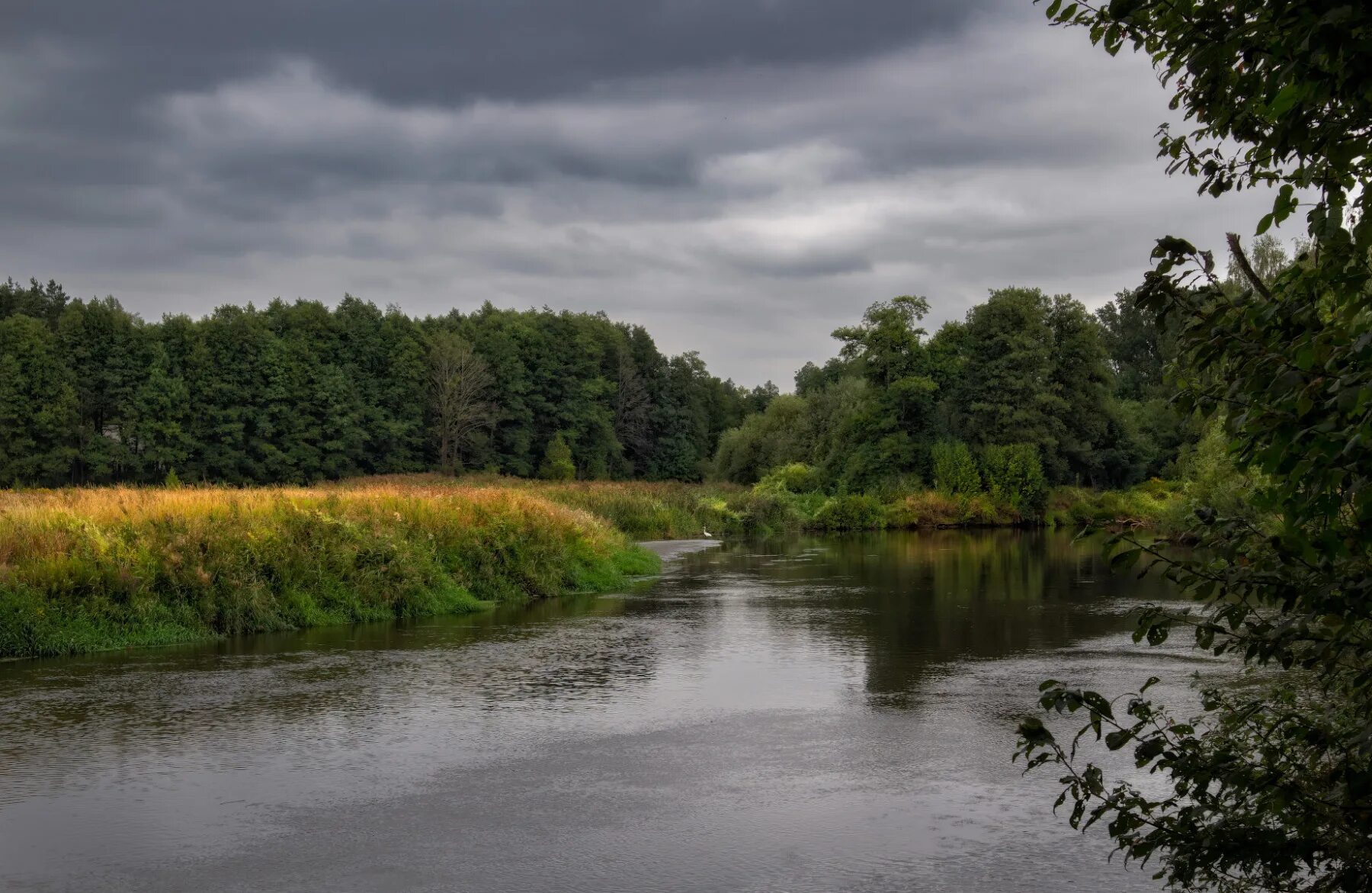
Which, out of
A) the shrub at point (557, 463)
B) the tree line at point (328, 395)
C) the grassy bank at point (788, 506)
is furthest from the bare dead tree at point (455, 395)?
the grassy bank at point (788, 506)

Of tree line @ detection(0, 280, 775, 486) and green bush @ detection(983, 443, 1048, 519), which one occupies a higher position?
tree line @ detection(0, 280, 775, 486)

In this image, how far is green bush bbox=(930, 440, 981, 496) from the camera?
5319 centimetres

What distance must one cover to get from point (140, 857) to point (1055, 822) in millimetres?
5860

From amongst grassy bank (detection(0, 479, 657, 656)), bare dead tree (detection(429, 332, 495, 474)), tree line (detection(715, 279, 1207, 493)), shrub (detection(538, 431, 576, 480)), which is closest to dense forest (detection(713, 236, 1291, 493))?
tree line (detection(715, 279, 1207, 493))

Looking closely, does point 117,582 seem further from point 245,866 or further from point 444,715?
point 245,866

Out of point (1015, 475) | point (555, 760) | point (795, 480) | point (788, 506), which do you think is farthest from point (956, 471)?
point (555, 760)

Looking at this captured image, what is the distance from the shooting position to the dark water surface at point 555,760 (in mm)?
6832

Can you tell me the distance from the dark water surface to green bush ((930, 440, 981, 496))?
3609 cm

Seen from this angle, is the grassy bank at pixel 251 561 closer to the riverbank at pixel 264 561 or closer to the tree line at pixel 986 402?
the riverbank at pixel 264 561

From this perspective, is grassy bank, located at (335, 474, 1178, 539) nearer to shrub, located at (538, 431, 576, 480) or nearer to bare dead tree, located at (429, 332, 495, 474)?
shrub, located at (538, 431, 576, 480)

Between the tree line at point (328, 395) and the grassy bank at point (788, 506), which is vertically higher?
the tree line at point (328, 395)

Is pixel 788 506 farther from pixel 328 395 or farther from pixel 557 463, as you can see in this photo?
pixel 328 395

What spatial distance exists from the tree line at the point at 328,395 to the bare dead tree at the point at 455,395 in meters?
0.12

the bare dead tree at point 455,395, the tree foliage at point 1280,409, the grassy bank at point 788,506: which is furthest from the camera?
the bare dead tree at point 455,395
